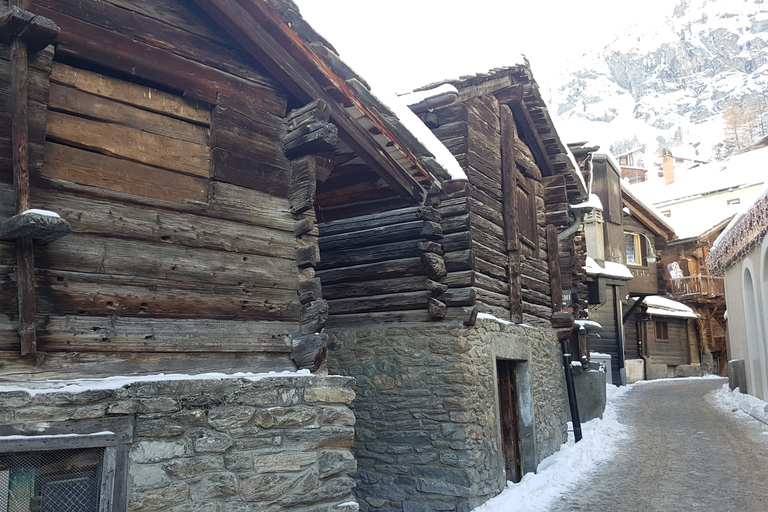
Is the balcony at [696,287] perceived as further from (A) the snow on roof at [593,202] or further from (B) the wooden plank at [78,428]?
(B) the wooden plank at [78,428]

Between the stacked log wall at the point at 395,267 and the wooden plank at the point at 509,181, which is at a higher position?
the wooden plank at the point at 509,181

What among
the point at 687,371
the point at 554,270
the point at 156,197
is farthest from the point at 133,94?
the point at 687,371

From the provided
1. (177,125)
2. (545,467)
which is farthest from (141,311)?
(545,467)

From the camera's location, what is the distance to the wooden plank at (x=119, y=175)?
4.14 meters

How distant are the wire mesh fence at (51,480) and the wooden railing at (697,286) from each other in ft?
95.8

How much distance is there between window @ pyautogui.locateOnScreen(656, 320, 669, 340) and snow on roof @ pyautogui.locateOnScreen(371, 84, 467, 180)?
23.7 meters

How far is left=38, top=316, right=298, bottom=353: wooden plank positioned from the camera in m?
3.91

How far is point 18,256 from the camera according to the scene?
3.71 m

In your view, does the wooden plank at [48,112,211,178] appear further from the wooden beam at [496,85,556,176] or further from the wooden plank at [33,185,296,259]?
the wooden beam at [496,85,556,176]

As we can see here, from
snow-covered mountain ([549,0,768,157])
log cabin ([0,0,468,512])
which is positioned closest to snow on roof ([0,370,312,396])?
log cabin ([0,0,468,512])

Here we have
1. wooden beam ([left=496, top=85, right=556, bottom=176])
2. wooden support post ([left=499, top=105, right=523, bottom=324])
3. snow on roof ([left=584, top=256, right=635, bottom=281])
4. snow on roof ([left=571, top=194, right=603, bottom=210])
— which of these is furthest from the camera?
snow on roof ([left=584, top=256, right=635, bottom=281])

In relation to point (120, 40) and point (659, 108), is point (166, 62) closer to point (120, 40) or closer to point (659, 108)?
point (120, 40)

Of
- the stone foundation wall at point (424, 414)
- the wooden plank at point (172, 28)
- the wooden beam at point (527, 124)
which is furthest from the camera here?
the wooden beam at point (527, 124)

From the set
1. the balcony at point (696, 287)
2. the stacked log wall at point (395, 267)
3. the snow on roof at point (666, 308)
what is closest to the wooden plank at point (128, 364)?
the stacked log wall at point (395, 267)
